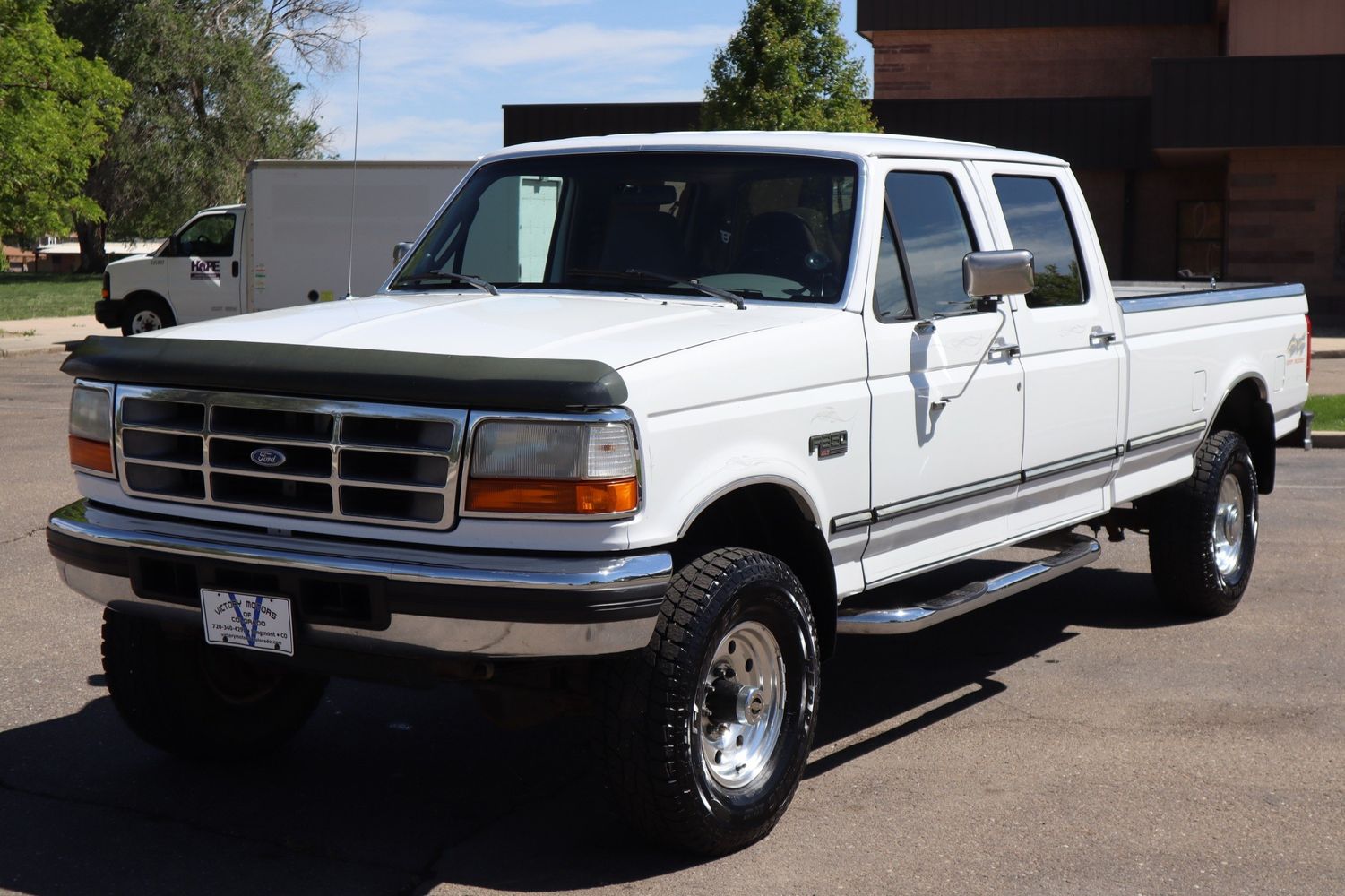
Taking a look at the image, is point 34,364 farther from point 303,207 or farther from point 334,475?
point 334,475

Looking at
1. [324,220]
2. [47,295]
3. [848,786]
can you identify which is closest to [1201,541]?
[848,786]

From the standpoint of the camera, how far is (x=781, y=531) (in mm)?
5020

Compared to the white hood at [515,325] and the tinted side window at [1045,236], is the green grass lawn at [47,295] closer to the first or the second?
the tinted side window at [1045,236]

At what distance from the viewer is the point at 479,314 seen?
16.4 ft

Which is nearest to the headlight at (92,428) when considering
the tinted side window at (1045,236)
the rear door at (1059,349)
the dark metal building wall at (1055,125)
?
the rear door at (1059,349)

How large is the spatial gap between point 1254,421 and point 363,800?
17.7 ft

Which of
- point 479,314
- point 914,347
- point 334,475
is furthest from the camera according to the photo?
point 914,347

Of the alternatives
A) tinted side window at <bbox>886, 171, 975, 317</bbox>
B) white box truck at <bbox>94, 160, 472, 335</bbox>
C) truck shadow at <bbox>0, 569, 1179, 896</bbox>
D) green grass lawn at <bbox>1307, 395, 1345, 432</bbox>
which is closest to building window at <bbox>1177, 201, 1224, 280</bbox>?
green grass lawn at <bbox>1307, 395, 1345, 432</bbox>

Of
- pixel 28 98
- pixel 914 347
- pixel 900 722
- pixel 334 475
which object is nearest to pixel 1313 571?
pixel 900 722

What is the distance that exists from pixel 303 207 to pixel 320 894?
63.9 feet

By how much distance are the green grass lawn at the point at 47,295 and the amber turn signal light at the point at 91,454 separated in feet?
101

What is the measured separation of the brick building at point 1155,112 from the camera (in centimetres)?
2791

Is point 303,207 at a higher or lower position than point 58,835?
higher

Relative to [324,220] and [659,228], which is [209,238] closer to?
[324,220]
